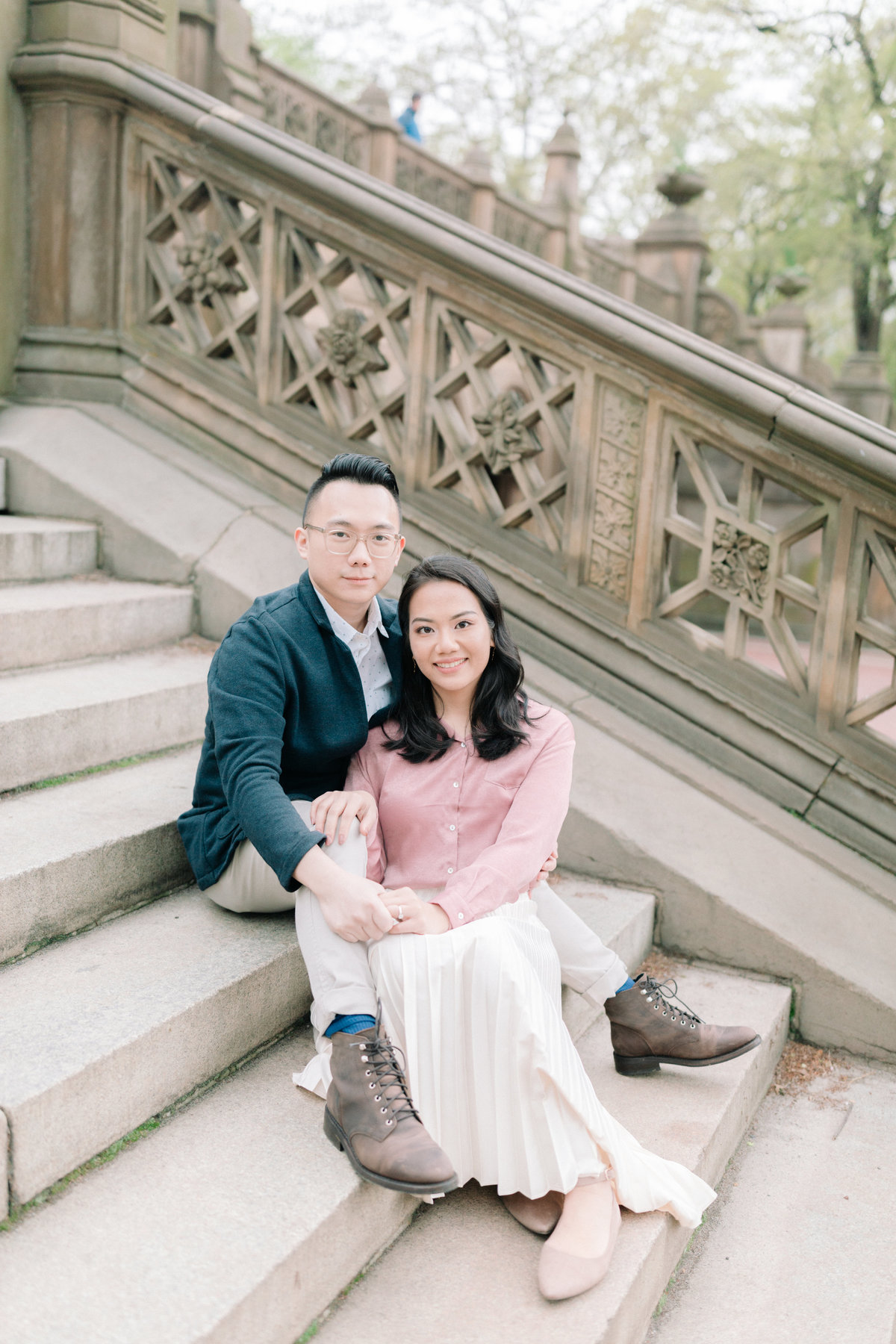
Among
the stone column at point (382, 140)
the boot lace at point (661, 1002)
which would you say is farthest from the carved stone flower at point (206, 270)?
the stone column at point (382, 140)

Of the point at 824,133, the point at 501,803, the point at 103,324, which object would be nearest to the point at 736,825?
the point at 501,803

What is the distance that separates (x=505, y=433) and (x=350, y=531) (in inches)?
63.4

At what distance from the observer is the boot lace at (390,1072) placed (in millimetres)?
2195

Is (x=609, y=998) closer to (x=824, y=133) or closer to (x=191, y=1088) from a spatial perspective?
(x=191, y=1088)

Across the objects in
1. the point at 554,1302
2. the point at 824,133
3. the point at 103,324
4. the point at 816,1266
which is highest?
the point at 824,133

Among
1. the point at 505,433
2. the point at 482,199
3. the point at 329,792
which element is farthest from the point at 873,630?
the point at 482,199

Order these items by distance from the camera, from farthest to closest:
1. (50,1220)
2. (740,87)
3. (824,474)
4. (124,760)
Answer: (740,87), (824,474), (124,760), (50,1220)

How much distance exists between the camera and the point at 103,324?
4.93 metres

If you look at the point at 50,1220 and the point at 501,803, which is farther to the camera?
the point at 501,803

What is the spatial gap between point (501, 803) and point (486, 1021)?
63 cm

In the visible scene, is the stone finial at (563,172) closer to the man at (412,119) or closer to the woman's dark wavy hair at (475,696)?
the man at (412,119)

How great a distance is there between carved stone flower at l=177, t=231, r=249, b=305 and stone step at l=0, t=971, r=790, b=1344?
3.40 meters

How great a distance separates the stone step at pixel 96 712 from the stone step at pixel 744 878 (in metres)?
1.36

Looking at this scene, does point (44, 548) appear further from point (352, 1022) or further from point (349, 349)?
point (352, 1022)
